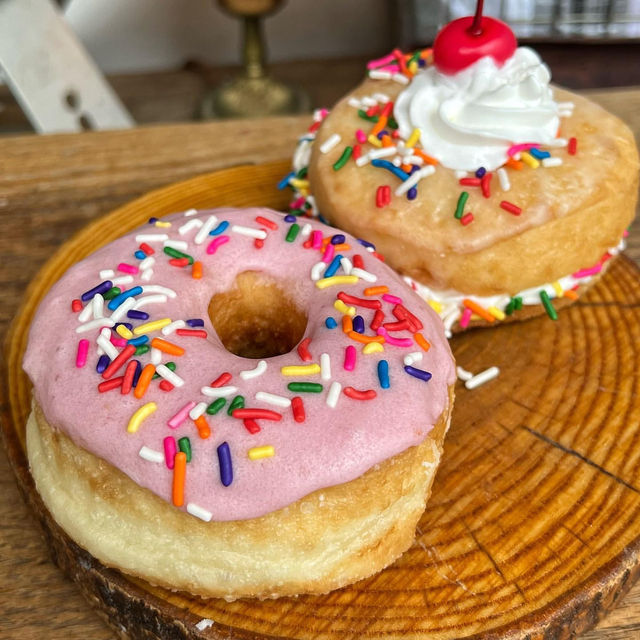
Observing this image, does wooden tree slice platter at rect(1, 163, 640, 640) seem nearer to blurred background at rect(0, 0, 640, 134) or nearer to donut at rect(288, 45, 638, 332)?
donut at rect(288, 45, 638, 332)

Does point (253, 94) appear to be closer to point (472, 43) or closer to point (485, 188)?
point (472, 43)

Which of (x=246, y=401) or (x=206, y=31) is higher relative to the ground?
(x=246, y=401)

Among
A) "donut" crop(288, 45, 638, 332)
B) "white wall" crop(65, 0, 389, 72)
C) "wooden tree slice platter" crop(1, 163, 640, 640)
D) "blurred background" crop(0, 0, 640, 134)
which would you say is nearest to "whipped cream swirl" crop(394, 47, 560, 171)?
"donut" crop(288, 45, 638, 332)

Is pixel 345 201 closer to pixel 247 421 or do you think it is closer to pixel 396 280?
pixel 396 280

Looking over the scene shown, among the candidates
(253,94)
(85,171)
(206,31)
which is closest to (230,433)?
(85,171)

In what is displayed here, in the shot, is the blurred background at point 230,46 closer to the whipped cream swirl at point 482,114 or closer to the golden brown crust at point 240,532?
the whipped cream swirl at point 482,114

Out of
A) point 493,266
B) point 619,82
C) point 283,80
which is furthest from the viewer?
point 283,80

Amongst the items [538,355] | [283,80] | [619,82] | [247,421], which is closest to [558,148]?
[538,355]
